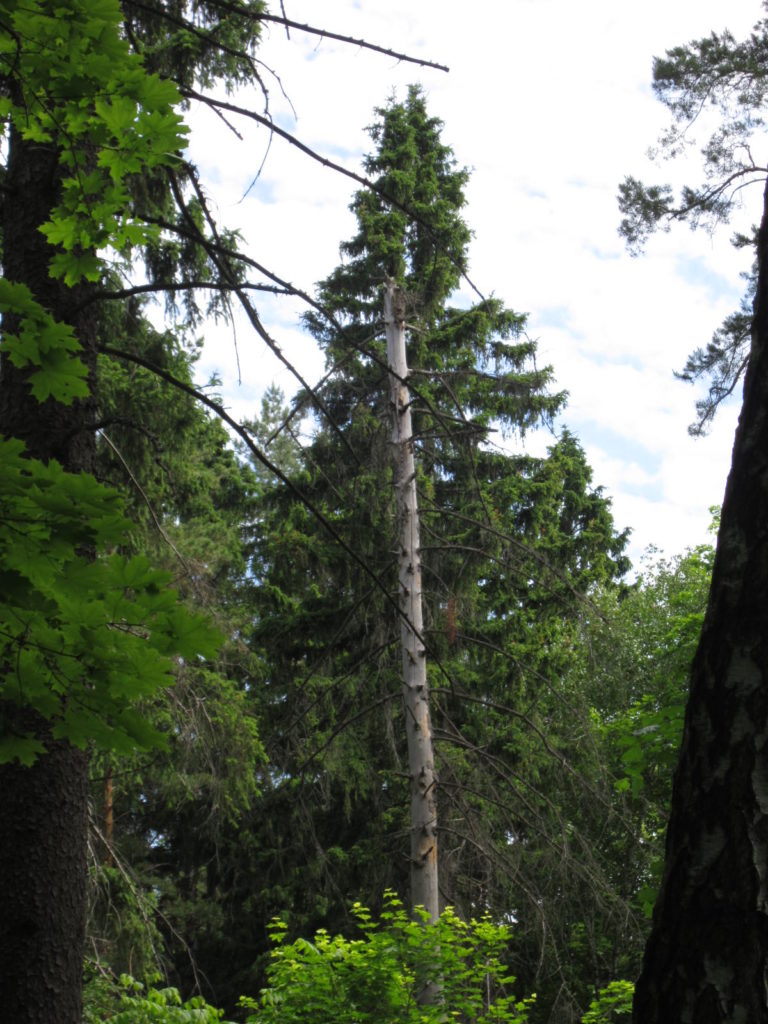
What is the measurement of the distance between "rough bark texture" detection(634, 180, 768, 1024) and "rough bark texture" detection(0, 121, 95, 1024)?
67.5 inches

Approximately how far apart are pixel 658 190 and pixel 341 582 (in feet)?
21.0

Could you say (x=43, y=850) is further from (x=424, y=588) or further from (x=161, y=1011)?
(x=424, y=588)

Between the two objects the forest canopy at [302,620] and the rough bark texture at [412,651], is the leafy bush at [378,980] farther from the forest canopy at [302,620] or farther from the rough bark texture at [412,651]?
the rough bark texture at [412,651]

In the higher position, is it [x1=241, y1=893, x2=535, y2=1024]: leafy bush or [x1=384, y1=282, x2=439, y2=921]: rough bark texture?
[x1=384, y1=282, x2=439, y2=921]: rough bark texture

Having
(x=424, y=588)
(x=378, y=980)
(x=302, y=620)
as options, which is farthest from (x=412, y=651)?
(x=302, y=620)

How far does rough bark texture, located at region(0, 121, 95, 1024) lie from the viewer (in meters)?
2.96

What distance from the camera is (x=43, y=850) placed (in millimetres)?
3057

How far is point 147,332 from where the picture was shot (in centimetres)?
904

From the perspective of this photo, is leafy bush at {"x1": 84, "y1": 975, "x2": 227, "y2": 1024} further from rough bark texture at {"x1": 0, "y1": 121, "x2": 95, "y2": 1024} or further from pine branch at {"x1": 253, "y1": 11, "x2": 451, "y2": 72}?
pine branch at {"x1": 253, "y1": 11, "x2": 451, "y2": 72}

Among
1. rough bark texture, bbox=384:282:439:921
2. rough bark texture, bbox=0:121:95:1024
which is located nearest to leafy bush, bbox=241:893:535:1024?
rough bark texture, bbox=384:282:439:921

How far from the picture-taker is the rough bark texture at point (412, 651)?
25.7 feet

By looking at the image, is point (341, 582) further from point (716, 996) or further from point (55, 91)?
point (716, 996)

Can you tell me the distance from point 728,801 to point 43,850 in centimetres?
209

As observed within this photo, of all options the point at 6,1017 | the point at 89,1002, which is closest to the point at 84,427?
the point at 6,1017
